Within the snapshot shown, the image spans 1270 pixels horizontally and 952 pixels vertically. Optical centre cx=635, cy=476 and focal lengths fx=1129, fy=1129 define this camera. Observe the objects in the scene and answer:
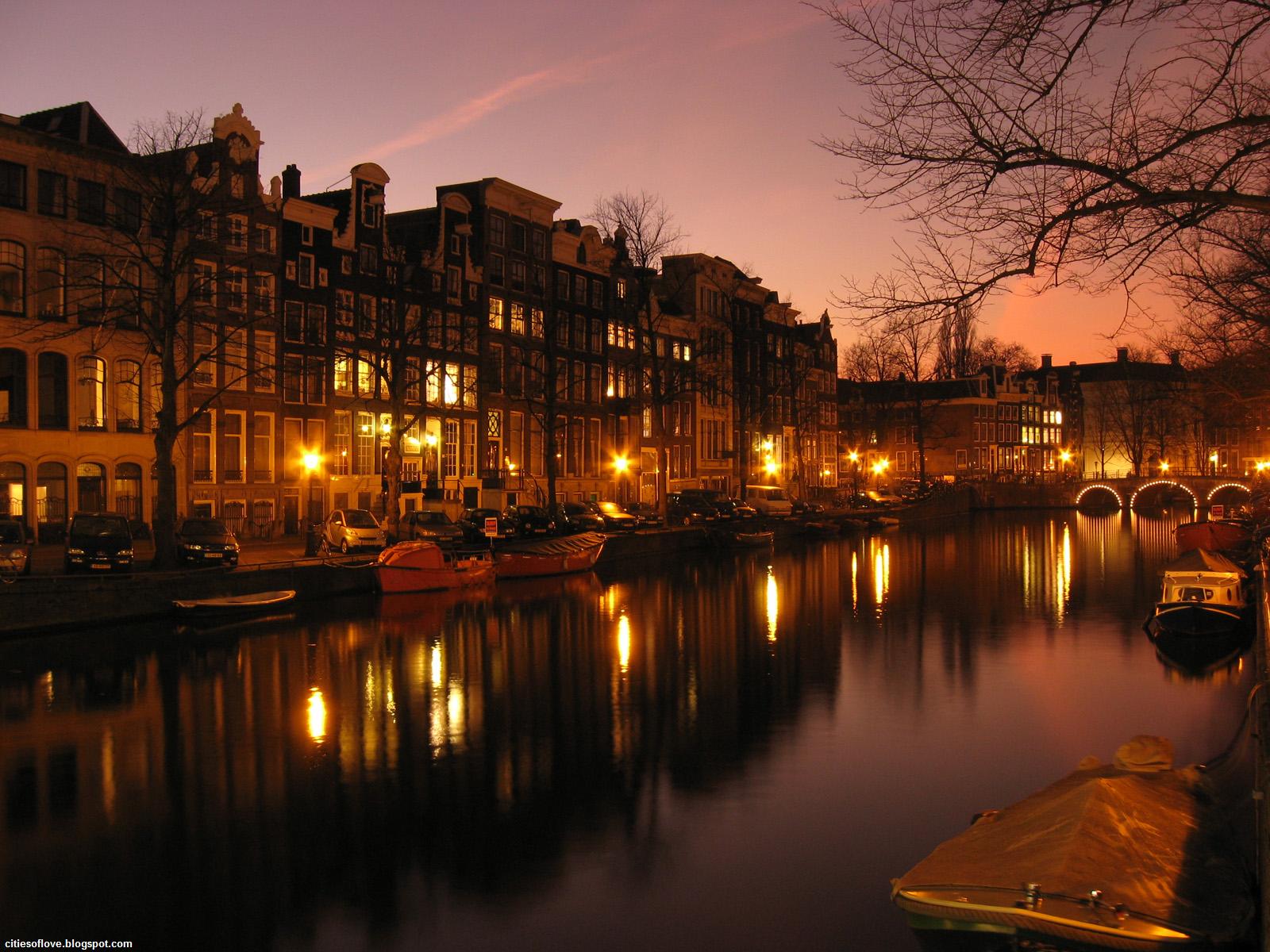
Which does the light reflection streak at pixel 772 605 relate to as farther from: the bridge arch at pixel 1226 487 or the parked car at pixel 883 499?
the bridge arch at pixel 1226 487

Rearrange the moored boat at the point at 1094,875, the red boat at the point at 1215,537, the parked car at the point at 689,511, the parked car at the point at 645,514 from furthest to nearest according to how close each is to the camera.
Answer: the parked car at the point at 689,511 < the parked car at the point at 645,514 < the red boat at the point at 1215,537 < the moored boat at the point at 1094,875

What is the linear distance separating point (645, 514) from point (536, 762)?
4590 cm

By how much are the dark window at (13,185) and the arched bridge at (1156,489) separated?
297ft

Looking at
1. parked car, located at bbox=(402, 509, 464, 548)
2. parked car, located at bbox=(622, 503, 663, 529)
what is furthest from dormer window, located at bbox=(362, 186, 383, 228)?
parked car, located at bbox=(622, 503, 663, 529)

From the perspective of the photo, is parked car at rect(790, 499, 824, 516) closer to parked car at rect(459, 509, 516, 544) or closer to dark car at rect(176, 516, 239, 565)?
parked car at rect(459, 509, 516, 544)

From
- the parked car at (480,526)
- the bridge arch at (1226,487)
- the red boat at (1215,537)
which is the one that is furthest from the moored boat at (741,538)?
the bridge arch at (1226,487)

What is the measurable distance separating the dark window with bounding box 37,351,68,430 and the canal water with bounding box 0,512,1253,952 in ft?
52.4

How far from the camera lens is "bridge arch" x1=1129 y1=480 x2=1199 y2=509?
4030 inches

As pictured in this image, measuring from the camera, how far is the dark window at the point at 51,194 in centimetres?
4188

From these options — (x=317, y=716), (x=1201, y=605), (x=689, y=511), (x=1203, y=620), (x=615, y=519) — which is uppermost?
(x=689, y=511)

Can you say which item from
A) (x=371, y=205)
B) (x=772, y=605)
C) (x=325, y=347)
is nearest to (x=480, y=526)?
(x=325, y=347)

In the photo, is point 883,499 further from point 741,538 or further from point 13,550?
point 13,550

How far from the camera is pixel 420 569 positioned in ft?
126

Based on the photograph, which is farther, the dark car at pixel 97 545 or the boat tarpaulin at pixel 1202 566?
the dark car at pixel 97 545
